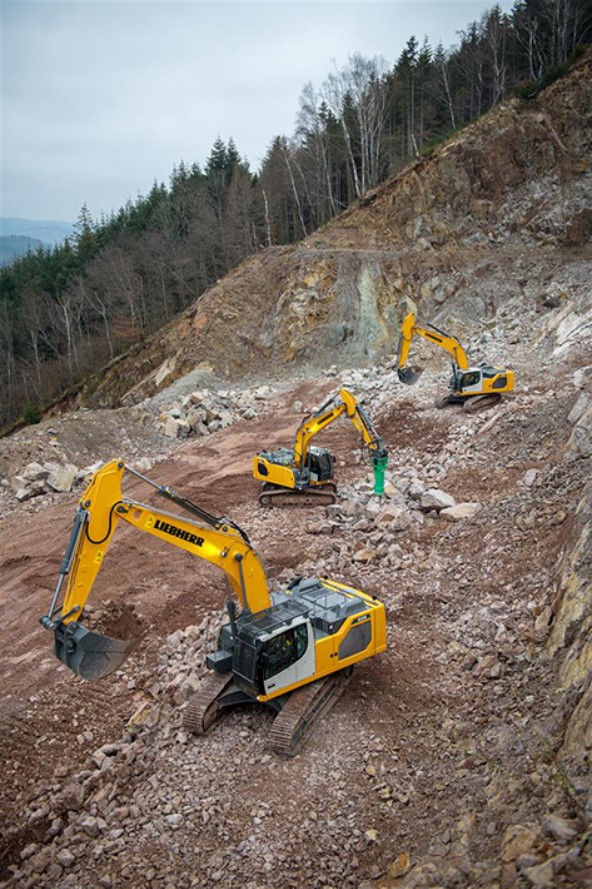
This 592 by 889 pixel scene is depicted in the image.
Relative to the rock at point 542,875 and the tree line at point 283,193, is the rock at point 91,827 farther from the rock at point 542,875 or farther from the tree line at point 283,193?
the tree line at point 283,193

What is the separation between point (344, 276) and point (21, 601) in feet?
75.8

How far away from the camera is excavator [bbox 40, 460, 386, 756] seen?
721 centimetres

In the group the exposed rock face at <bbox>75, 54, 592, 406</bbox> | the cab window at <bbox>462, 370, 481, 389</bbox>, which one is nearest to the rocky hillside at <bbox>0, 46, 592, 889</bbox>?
the cab window at <bbox>462, 370, 481, 389</bbox>

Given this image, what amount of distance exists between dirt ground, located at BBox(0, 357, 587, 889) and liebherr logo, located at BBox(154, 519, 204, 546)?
2.39 m

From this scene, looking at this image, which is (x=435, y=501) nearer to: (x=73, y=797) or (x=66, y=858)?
(x=73, y=797)

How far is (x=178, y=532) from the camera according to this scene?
8.03 metres

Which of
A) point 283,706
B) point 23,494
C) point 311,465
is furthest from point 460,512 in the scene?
point 23,494

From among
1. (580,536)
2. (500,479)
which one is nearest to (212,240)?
(500,479)

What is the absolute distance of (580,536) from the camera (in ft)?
30.3

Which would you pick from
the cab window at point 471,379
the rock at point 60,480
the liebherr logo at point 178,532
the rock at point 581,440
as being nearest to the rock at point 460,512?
the rock at point 581,440

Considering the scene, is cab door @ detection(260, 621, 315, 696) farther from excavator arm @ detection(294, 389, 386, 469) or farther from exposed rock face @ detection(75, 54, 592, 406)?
A: exposed rock face @ detection(75, 54, 592, 406)

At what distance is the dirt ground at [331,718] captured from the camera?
6.47m

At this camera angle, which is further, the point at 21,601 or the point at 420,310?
the point at 420,310

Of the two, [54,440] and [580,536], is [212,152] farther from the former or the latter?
[580,536]
